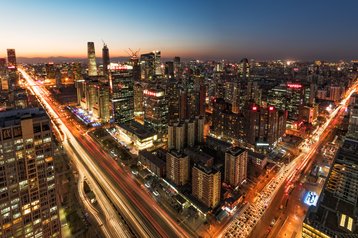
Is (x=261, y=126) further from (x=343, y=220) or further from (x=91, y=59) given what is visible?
(x=91, y=59)

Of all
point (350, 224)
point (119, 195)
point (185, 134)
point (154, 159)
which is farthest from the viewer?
point (185, 134)

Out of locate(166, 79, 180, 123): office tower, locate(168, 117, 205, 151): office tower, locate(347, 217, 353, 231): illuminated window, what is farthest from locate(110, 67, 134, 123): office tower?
locate(347, 217, 353, 231): illuminated window

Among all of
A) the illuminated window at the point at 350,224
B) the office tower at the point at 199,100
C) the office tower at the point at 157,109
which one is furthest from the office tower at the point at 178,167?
the office tower at the point at 199,100

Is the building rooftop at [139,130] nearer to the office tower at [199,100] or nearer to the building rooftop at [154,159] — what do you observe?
the building rooftop at [154,159]

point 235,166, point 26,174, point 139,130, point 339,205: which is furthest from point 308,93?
point 26,174

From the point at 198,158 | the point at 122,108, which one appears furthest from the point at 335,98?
the point at 122,108
